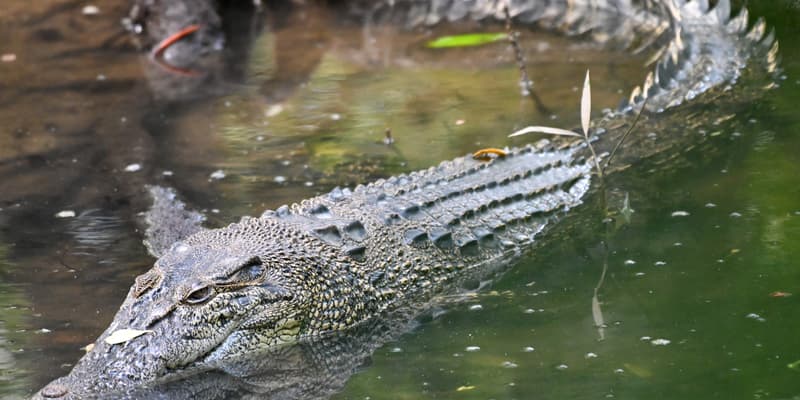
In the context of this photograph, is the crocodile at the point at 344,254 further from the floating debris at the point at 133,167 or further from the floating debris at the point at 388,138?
the floating debris at the point at 388,138

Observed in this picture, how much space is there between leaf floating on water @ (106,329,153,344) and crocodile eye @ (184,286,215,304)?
Result: 0.23 meters

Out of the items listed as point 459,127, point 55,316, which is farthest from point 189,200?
point 459,127

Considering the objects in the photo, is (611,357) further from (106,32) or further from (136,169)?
(106,32)

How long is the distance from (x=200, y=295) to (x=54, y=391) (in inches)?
30.8

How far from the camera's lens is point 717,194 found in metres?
6.01

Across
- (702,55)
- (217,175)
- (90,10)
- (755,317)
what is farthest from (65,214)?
(90,10)

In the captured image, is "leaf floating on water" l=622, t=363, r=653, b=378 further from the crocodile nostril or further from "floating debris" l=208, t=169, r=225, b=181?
"floating debris" l=208, t=169, r=225, b=181

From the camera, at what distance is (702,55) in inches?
315

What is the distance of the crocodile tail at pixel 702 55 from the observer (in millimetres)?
7285

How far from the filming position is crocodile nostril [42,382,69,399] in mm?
4199

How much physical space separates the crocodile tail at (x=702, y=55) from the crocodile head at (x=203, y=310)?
3068 mm

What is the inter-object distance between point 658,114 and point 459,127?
1.44 metres

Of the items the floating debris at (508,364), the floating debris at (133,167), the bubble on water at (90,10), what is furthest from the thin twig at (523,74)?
the bubble on water at (90,10)

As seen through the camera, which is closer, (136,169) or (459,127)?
(136,169)
